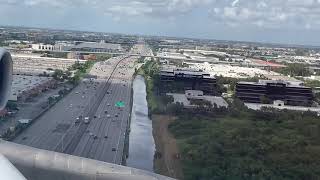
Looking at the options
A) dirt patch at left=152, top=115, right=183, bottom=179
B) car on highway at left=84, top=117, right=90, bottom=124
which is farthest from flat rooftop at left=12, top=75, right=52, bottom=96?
dirt patch at left=152, top=115, right=183, bottom=179

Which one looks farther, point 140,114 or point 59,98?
point 59,98

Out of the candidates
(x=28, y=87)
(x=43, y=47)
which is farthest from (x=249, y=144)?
(x=43, y=47)

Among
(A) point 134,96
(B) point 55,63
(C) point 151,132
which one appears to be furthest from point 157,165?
(B) point 55,63

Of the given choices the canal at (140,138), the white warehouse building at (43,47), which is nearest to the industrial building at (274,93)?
the canal at (140,138)

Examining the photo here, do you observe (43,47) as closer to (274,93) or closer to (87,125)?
(274,93)

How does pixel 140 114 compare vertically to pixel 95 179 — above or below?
below

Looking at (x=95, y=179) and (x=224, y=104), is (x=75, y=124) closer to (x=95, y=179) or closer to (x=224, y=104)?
(x=224, y=104)

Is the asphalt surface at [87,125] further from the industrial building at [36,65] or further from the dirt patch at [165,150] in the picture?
the industrial building at [36,65]

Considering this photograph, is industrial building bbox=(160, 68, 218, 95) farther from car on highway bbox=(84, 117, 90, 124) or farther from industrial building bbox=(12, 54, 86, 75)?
car on highway bbox=(84, 117, 90, 124)
